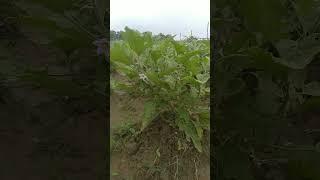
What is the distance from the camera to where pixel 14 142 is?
0.44m

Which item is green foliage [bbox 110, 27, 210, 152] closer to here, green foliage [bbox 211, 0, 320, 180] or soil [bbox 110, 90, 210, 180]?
soil [bbox 110, 90, 210, 180]

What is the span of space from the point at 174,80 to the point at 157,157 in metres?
0.29

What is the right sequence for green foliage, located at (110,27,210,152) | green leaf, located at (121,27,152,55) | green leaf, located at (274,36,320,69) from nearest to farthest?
green leaf, located at (274,36,320,69)
green leaf, located at (121,27,152,55)
green foliage, located at (110,27,210,152)

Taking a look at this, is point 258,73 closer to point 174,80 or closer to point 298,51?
point 298,51

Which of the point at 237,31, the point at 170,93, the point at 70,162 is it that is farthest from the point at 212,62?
the point at 170,93

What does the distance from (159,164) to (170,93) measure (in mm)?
258

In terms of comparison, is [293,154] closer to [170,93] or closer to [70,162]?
[70,162]

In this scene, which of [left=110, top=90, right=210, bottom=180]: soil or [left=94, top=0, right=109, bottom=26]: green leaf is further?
[left=110, top=90, right=210, bottom=180]: soil

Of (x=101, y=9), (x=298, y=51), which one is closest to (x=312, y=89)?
(x=298, y=51)

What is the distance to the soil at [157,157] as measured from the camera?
1573 mm

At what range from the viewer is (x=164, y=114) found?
1.62 metres

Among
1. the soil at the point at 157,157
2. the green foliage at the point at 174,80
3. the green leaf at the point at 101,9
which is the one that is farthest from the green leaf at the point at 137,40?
the green leaf at the point at 101,9

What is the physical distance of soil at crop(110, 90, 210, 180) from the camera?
157 centimetres

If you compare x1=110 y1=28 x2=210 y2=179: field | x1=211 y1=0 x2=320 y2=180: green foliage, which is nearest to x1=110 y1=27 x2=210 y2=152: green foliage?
x1=110 y1=28 x2=210 y2=179: field
